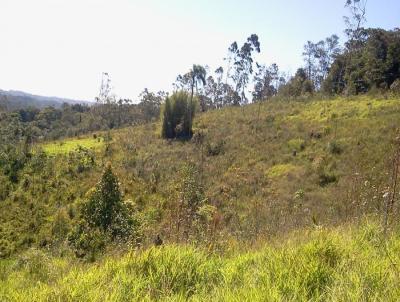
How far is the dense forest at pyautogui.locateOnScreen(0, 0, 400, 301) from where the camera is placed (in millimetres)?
3154

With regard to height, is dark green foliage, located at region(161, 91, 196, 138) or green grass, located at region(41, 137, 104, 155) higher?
dark green foliage, located at region(161, 91, 196, 138)

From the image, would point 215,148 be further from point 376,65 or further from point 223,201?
point 376,65

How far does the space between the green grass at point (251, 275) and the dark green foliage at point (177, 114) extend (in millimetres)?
27154

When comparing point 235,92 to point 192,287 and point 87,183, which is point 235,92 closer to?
point 87,183

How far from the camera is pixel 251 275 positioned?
10.4 feet

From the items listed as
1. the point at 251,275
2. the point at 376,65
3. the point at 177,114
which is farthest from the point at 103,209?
the point at 376,65

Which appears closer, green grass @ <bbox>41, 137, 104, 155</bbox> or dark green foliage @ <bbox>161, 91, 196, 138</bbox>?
green grass @ <bbox>41, 137, 104, 155</bbox>

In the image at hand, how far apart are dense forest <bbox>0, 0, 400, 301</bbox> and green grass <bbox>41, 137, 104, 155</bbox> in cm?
12

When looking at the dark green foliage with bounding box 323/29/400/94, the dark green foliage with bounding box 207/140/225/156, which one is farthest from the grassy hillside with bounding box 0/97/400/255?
the dark green foliage with bounding box 323/29/400/94

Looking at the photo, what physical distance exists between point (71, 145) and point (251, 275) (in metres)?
28.7

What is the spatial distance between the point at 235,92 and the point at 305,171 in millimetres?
41803

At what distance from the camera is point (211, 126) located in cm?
3219

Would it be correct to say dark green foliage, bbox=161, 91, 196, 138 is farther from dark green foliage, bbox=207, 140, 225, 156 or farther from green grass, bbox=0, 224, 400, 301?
green grass, bbox=0, 224, 400, 301

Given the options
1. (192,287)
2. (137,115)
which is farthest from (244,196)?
(137,115)
